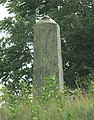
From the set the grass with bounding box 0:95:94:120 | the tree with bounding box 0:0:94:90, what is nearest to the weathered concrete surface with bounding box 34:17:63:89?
the grass with bounding box 0:95:94:120

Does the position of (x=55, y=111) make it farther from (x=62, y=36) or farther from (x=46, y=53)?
(x=62, y=36)

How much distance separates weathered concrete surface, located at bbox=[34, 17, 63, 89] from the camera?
8875 mm

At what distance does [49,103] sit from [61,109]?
43 cm

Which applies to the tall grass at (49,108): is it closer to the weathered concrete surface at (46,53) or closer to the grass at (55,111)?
the grass at (55,111)

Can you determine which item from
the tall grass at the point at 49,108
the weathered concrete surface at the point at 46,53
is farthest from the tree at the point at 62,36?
the tall grass at the point at 49,108

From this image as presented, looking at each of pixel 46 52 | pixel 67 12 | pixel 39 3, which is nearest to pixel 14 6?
pixel 39 3

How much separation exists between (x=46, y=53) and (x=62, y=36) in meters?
8.94

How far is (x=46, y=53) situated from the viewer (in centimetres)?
905

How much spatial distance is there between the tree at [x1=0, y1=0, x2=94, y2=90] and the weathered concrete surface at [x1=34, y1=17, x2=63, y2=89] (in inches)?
270

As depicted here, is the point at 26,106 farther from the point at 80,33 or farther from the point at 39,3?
the point at 39,3

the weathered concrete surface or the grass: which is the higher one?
the grass

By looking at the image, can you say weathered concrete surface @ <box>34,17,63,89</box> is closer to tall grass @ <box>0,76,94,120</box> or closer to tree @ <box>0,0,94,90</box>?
tall grass @ <box>0,76,94,120</box>

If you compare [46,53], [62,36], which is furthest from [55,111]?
[62,36]

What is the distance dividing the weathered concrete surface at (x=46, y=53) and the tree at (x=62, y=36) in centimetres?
685
